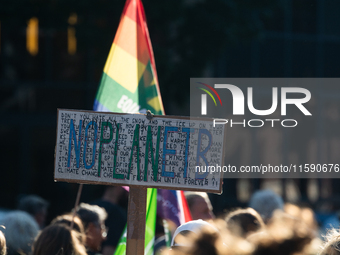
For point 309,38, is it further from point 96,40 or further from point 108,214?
point 108,214

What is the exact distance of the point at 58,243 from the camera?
9.11ft

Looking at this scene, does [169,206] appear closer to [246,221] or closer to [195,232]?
[246,221]

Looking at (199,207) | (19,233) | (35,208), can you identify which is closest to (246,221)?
(199,207)

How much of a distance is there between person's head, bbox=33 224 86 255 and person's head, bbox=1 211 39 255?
71 cm

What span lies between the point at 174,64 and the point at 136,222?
5.97 meters

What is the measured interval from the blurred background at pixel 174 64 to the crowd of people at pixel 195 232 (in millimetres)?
3705

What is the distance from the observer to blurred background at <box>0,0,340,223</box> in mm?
7793

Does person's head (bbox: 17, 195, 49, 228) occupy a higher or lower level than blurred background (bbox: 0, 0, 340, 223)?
lower

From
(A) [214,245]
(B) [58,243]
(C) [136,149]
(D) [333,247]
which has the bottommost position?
(B) [58,243]

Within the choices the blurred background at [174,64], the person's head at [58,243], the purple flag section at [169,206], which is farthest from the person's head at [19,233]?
the blurred background at [174,64]

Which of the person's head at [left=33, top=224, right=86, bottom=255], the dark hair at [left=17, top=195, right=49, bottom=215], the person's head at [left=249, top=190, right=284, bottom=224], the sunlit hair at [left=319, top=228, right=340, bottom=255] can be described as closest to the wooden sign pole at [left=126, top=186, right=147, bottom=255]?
the person's head at [left=33, top=224, right=86, bottom=255]

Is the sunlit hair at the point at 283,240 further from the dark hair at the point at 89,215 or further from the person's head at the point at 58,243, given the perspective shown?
the dark hair at the point at 89,215

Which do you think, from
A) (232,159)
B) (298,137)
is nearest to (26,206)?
(232,159)

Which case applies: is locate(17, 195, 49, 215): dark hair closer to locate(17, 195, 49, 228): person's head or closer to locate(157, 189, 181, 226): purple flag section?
locate(17, 195, 49, 228): person's head
